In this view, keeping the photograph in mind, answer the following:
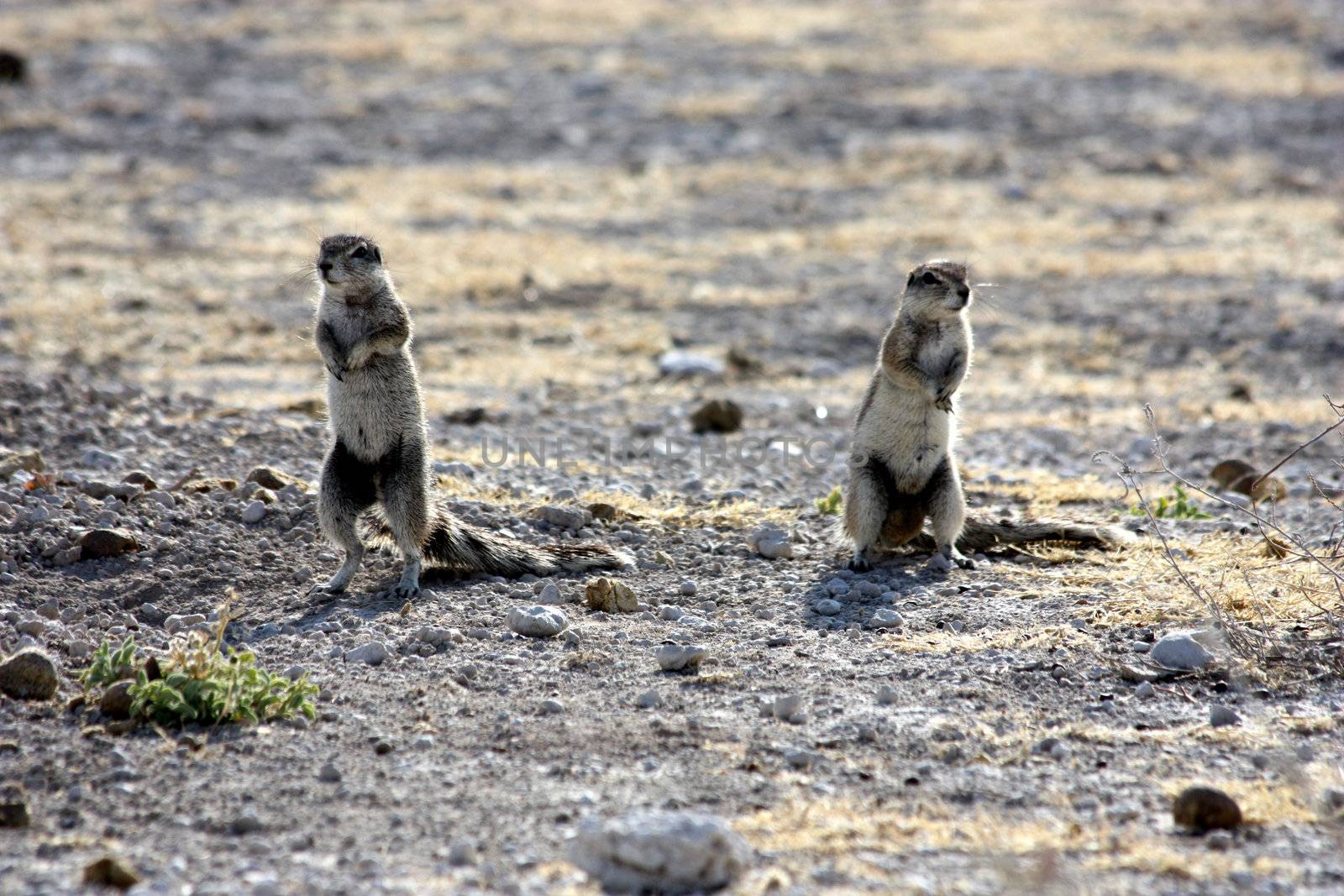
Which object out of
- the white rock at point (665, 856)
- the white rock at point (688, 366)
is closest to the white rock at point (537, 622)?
the white rock at point (665, 856)

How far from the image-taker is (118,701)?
4793 millimetres

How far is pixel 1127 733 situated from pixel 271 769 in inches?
104

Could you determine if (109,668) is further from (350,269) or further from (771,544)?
(771,544)

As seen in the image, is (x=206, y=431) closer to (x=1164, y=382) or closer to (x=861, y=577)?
(x=861, y=577)

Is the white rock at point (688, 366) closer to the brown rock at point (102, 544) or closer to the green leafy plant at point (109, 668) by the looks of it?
the brown rock at point (102, 544)

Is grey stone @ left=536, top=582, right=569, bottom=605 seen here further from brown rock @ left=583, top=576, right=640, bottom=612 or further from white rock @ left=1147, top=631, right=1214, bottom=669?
white rock @ left=1147, top=631, right=1214, bottom=669

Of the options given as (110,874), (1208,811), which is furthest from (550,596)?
(1208,811)

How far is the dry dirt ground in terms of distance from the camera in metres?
4.27

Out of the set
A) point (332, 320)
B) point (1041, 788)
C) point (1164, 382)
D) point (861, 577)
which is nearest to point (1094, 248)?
point (1164, 382)

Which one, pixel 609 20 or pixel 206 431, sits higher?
pixel 609 20

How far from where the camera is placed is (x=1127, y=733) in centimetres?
484

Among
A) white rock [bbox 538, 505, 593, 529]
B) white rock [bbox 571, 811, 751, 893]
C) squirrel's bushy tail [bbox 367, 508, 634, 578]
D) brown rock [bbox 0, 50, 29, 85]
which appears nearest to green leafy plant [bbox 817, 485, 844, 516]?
white rock [bbox 538, 505, 593, 529]

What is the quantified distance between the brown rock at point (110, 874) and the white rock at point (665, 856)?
1.11 metres

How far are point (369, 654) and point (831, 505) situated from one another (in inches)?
121
